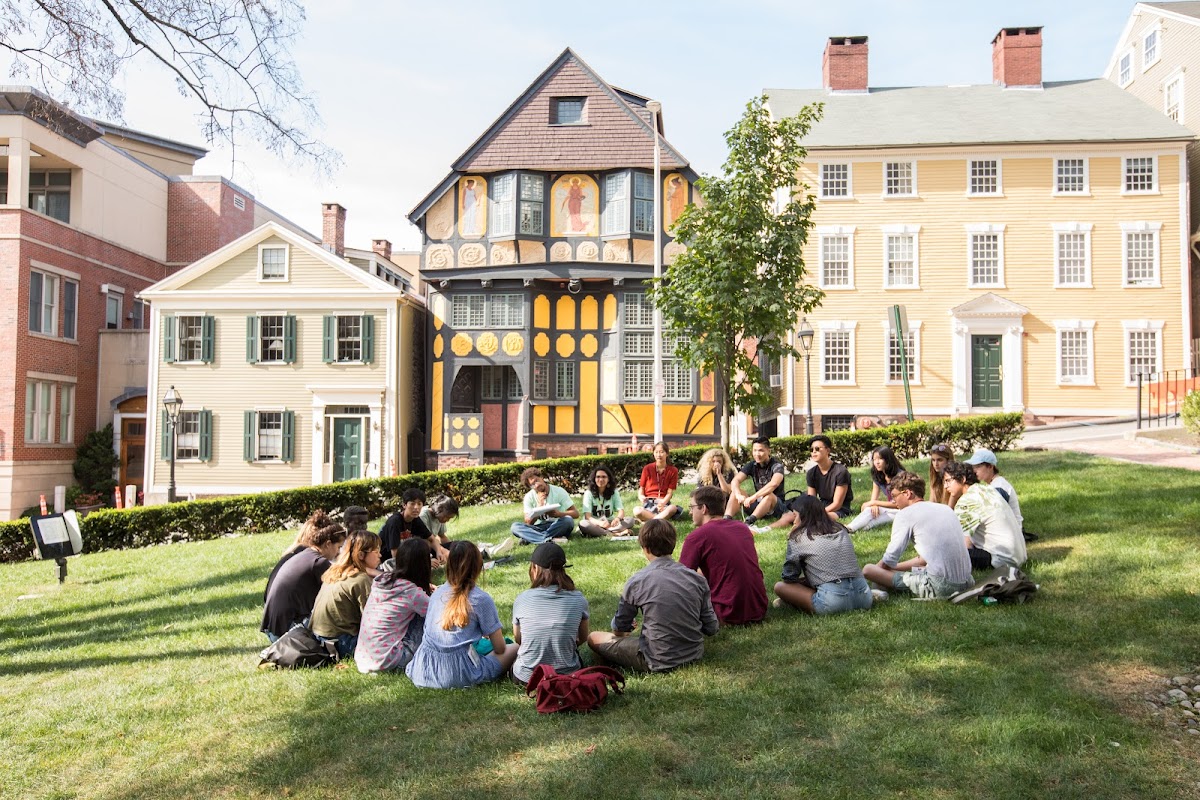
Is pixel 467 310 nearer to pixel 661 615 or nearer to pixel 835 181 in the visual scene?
pixel 835 181

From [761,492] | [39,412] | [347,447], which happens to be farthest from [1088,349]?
[39,412]

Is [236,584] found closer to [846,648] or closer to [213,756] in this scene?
[213,756]

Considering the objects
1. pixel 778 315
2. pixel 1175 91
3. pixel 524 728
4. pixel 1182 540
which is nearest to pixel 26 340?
pixel 778 315

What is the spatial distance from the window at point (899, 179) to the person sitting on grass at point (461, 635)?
25960 mm

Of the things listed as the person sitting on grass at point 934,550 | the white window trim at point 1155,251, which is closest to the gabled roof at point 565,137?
the white window trim at point 1155,251

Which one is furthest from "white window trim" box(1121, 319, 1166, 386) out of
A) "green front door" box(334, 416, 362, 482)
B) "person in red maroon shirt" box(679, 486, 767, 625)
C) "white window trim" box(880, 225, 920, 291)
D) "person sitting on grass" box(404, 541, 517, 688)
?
"person sitting on grass" box(404, 541, 517, 688)

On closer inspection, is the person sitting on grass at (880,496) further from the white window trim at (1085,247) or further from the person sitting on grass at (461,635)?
the white window trim at (1085,247)

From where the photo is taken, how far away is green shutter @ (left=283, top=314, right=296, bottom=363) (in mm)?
28828

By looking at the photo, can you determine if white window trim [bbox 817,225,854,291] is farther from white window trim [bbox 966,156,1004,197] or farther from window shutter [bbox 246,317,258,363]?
window shutter [bbox 246,317,258,363]

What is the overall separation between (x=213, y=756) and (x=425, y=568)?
7.15 feet

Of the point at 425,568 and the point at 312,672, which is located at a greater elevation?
the point at 425,568

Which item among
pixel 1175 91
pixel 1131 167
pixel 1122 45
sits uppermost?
pixel 1122 45

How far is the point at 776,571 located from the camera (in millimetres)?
9617

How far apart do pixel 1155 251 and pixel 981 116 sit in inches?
277
